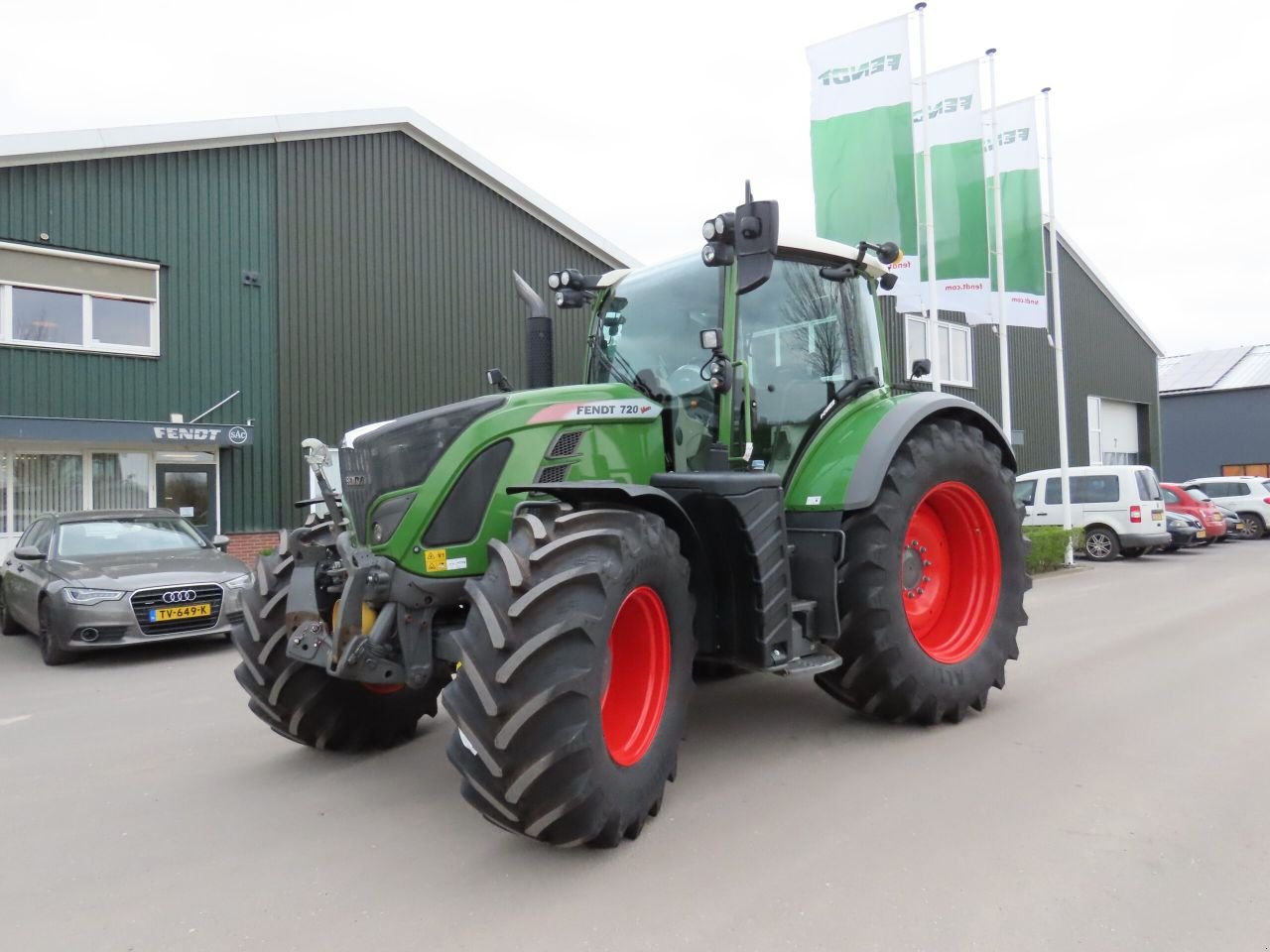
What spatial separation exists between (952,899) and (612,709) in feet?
4.59

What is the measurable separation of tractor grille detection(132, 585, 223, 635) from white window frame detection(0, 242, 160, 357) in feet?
18.1

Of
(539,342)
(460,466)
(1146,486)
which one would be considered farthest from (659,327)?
(1146,486)

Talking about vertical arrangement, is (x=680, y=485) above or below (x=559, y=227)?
below

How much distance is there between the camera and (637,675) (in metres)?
3.77

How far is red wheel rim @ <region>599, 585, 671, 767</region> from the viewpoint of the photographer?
143 inches

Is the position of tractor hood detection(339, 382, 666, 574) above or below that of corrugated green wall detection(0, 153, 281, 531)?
below

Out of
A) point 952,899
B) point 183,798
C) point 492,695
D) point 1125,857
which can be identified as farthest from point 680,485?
point 183,798

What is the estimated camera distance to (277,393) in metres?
13.4

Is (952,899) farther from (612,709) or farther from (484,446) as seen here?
(484,446)

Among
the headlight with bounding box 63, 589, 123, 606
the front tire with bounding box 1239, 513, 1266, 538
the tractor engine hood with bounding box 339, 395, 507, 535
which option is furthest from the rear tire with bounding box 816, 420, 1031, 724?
the front tire with bounding box 1239, 513, 1266, 538

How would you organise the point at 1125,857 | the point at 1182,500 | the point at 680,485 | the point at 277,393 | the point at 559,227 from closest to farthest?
1. the point at 1125,857
2. the point at 680,485
3. the point at 277,393
4. the point at 559,227
5. the point at 1182,500

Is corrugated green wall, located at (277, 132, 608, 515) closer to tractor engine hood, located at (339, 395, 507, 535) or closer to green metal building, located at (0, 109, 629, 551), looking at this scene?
green metal building, located at (0, 109, 629, 551)

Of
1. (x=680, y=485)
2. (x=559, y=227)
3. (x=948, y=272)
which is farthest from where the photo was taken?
(x=559, y=227)

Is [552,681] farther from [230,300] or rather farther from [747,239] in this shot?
[230,300]
